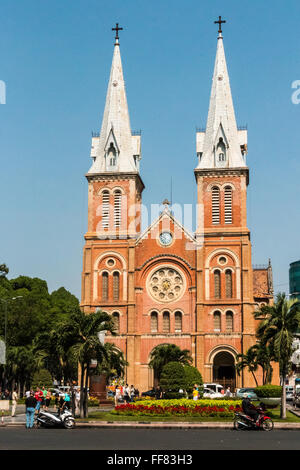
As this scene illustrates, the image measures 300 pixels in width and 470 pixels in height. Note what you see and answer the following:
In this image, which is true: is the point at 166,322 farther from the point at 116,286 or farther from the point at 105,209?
the point at 105,209

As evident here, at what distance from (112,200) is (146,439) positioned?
43.7 m

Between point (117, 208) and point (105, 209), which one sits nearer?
point (117, 208)

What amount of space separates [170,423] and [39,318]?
4154 centimetres

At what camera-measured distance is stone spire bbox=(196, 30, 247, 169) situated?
64.5 meters

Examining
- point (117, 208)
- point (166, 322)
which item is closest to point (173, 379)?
point (166, 322)

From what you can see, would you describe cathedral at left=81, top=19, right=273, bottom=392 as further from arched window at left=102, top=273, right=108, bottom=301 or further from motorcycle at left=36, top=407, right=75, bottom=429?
motorcycle at left=36, top=407, right=75, bottom=429

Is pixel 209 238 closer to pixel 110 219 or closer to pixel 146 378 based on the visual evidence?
pixel 110 219

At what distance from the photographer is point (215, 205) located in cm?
6322

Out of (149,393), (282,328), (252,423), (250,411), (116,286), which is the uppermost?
(116,286)

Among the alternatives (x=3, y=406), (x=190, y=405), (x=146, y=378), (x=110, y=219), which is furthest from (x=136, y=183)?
(x=190, y=405)

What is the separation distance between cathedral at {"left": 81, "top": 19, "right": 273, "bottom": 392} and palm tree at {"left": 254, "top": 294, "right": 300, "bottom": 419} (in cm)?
2429

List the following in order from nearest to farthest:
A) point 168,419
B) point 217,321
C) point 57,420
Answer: point 57,420 → point 168,419 → point 217,321

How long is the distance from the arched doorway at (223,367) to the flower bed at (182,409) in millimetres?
26665

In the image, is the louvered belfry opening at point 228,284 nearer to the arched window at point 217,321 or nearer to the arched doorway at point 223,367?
the arched window at point 217,321
